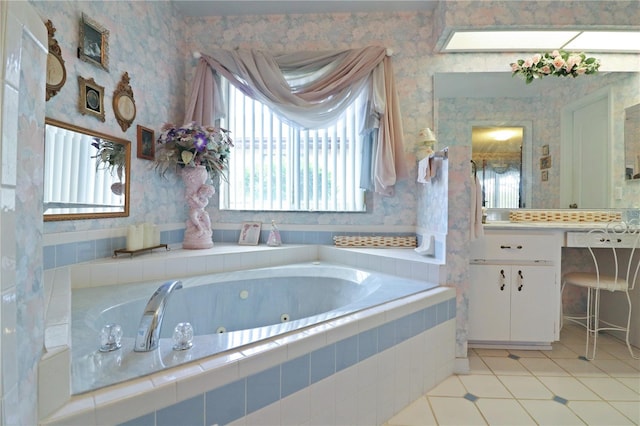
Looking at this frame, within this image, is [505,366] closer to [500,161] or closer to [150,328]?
[500,161]

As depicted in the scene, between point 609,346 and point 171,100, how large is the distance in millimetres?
3838

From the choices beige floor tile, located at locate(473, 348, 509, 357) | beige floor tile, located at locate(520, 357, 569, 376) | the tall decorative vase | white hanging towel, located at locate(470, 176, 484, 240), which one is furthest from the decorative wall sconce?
the tall decorative vase

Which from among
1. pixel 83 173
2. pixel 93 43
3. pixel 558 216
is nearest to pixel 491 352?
pixel 558 216

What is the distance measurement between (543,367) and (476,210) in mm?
1060

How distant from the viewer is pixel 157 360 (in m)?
0.92

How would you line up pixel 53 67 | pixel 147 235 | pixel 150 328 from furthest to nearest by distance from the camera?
pixel 147 235 → pixel 53 67 → pixel 150 328

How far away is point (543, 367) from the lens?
1.98 meters

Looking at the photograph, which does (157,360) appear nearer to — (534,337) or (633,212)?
(534,337)

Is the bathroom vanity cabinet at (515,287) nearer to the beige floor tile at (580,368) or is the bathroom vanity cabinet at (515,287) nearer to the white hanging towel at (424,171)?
the beige floor tile at (580,368)

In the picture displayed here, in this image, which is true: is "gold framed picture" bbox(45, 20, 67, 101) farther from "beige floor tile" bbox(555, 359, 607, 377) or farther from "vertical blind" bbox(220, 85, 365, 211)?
"beige floor tile" bbox(555, 359, 607, 377)

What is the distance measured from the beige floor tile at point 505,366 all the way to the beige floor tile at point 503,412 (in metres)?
0.30

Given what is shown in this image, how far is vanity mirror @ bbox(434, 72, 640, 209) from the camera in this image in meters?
2.58

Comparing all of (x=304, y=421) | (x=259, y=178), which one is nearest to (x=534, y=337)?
(x=304, y=421)

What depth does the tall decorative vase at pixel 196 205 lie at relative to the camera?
249 centimetres
